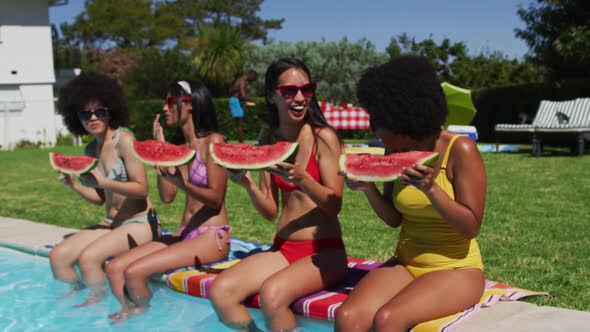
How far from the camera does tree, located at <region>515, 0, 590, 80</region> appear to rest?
62.1 feet

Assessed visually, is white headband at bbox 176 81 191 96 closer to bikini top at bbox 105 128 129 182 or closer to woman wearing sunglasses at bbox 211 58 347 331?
bikini top at bbox 105 128 129 182

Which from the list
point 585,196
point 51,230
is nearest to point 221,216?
point 51,230

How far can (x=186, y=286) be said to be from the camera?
457 cm

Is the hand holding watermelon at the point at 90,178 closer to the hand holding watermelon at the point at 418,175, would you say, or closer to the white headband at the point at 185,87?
the white headband at the point at 185,87

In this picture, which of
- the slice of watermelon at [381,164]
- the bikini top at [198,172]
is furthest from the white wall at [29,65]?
the slice of watermelon at [381,164]

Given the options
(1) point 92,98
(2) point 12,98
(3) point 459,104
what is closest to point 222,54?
(2) point 12,98

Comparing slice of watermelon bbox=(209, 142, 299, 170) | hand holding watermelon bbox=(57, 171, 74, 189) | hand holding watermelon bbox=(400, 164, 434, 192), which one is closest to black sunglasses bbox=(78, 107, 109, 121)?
hand holding watermelon bbox=(57, 171, 74, 189)

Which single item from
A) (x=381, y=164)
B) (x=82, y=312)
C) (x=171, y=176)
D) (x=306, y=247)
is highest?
(x=381, y=164)

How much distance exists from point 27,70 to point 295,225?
26.6 metres

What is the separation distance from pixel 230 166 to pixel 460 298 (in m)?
1.49

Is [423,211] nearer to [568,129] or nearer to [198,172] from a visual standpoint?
[198,172]

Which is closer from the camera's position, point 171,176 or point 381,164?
point 381,164

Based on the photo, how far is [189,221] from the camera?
4.82 m

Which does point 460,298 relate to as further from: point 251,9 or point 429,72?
point 251,9
